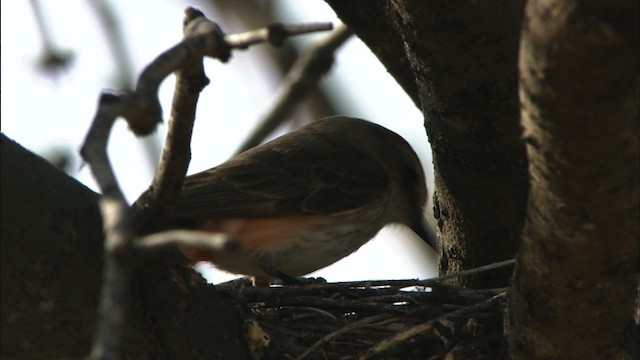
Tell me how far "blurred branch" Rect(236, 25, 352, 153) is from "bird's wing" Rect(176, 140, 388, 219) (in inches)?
49.8

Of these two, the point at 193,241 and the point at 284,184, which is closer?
the point at 193,241

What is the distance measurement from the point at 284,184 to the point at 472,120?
1202 millimetres

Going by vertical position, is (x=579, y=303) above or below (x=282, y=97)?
below

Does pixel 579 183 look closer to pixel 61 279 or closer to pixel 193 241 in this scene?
pixel 193 241

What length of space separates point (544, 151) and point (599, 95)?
0.32 m

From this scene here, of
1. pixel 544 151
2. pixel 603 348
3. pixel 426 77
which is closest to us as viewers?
pixel 544 151

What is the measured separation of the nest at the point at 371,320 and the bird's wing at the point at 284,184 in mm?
688

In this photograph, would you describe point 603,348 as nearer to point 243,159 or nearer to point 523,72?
point 523,72

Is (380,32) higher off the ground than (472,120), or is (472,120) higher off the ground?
(380,32)

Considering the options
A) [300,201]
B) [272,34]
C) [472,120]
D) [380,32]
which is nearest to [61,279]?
[272,34]

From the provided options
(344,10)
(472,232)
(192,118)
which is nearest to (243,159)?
(344,10)

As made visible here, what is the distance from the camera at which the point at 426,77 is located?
480cm

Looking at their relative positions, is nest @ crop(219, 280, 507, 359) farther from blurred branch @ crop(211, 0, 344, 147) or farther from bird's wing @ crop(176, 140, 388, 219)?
blurred branch @ crop(211, 0, 344, 147)

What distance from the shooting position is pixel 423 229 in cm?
638
